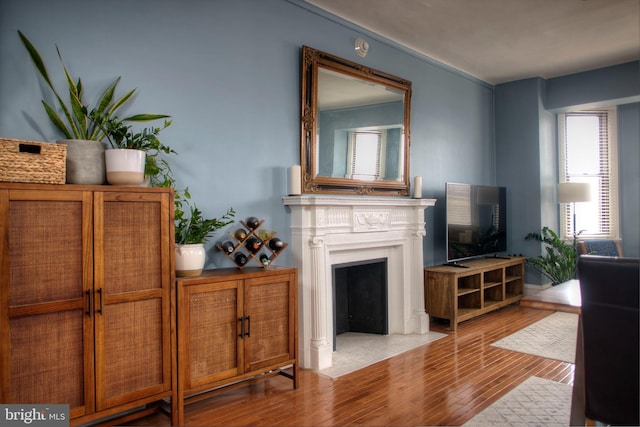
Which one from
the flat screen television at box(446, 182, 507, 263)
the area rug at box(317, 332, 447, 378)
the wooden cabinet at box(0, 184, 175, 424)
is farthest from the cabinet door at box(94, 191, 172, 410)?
the flat screen television at box(446, 182, 507, 263)

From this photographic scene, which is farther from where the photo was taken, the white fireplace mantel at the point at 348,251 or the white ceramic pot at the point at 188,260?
the white fireplace mantel at the point at 348,251

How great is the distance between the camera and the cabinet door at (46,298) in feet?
6.26

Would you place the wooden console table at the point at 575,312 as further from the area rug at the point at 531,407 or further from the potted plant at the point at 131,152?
the potted plant at the point at 131,152

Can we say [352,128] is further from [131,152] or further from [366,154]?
[131,152]

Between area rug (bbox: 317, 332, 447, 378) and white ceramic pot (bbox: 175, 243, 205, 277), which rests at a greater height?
white ceramic pot (bbox: 175, 243, 205, 277)

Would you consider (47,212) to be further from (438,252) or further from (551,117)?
(551,117)

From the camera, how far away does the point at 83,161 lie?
7.20ft

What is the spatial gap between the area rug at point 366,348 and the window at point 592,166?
305cm

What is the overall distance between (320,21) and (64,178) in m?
2.39

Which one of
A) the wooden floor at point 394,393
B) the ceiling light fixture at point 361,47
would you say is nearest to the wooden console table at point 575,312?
A: the wooden floor at point 394,393

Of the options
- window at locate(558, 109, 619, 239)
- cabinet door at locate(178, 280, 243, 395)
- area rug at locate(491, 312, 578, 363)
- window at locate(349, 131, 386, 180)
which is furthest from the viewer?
window at locate(558, 109, 619, 239)

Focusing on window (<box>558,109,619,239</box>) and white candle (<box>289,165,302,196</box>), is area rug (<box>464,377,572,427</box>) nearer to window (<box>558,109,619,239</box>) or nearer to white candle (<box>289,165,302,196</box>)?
white candle (<box>289,165,302,196</box>)

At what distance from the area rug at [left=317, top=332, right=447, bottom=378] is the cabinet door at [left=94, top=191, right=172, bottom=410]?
133 cm

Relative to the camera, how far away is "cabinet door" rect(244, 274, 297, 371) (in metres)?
2.73
